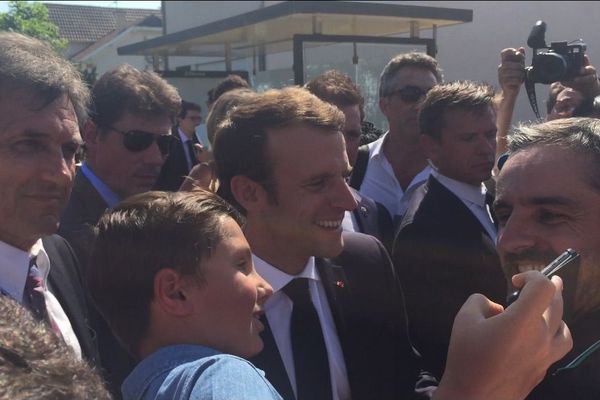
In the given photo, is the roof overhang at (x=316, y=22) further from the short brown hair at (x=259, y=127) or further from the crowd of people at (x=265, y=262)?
the short brown hair at (x=259, y=127)

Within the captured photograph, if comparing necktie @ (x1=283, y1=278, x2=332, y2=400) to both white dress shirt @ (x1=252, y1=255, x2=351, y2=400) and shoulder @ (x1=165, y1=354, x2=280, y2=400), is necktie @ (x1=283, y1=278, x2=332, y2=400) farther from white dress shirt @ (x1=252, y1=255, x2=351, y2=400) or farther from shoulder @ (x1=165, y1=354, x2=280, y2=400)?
shoulder @ (x1=165, y1=354, x2=280, y2=400)

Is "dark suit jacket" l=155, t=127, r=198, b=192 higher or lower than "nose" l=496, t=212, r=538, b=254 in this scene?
lower

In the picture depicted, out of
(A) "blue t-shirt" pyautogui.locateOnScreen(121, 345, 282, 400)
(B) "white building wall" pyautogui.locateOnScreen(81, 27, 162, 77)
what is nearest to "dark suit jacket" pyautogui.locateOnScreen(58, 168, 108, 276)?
(A) "blue t-shirt" pyautogui.locateOnScreen(121, 345, 282, 400)

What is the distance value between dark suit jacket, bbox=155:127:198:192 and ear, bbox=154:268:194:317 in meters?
2.13

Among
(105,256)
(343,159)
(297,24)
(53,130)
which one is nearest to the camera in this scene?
(105,256)

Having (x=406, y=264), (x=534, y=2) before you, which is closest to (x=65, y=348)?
(x=406, y=264)

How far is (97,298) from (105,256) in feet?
0.38

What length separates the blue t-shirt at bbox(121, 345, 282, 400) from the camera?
1.45 m

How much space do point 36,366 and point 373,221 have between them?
9.54 feet

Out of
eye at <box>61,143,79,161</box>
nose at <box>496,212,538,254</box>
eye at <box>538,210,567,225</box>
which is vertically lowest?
nose at <box>496,212,538,254</box>

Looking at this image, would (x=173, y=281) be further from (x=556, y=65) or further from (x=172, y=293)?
(x=556, y=65)

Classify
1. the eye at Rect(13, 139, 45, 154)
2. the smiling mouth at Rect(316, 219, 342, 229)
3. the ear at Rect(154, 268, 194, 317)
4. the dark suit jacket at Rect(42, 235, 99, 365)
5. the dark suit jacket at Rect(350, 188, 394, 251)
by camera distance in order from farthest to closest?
the dark suit jacket at Rect(350, 188, 394, 251) → the smiling mouth at Rect(316, 219, 342, 229) → the dark suit jacket at Rect(42, 235, 99, 365) → the eye at Rect(13, 139, 45, 154) → the ear at Rect(154, 268, 194, 317)

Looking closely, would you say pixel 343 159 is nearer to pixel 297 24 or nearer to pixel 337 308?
pixel 337 308

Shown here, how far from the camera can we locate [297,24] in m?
10.8
